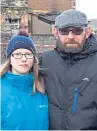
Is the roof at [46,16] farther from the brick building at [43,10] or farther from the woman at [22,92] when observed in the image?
the woman at [22,92]

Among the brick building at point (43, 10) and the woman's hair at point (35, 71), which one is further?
the brick building at point (43, 10)

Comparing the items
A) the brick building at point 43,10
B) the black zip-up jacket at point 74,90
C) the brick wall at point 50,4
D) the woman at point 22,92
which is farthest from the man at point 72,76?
the brick wall at point 50,4

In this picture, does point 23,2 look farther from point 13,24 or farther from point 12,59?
point 12,59

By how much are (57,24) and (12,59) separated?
0.44 metres

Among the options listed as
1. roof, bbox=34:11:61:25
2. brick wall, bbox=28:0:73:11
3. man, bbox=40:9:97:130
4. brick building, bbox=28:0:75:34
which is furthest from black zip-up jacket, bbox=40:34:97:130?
brick wall, bbox=28:0:73:11

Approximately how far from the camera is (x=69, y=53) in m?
2.51

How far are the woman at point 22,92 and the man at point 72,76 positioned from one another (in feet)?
0.36

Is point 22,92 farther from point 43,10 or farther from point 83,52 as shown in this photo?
point 43,10

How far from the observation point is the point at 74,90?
2.41 meters

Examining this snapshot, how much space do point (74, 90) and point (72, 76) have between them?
11cm

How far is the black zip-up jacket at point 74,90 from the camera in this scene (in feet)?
7.88

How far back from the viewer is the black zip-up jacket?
240 cm

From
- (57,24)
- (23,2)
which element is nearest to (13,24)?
(23,2)

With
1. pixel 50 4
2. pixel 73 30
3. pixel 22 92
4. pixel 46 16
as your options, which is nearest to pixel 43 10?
pixel 50 4
